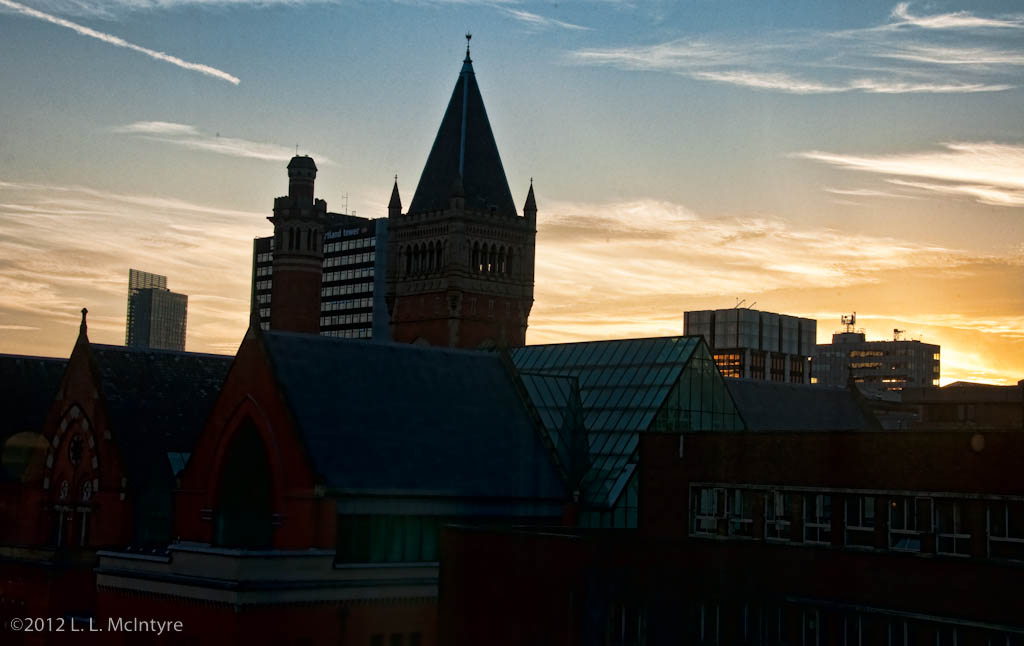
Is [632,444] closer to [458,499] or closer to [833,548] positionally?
[458,499]

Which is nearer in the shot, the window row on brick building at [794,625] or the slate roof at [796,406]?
the window row on brick building at [794,625]

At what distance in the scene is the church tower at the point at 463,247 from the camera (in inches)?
4825

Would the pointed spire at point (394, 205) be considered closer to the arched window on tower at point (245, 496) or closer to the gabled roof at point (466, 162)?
the gabled roof at point (466, 162)

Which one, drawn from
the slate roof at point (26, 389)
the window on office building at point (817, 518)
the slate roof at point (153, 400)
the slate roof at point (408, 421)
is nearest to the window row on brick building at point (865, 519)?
the window on office building at point (817, 518)

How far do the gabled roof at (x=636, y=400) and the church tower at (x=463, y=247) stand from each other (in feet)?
172

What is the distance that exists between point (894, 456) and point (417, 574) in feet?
68.5

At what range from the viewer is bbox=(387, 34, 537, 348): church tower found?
12256 centimetres

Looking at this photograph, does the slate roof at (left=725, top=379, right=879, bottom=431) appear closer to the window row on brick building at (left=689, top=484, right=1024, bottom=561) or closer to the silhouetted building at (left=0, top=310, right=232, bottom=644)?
the window row on brick building at (left=689, top=484, right=1024, bottom=561)

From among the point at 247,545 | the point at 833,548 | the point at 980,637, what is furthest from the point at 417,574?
the point at 980,637

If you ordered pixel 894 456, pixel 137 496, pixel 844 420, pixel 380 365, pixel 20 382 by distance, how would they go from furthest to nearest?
pixel 844 420 → pixel 20 382 → pixel 137 496 → pixel 380 365 → pixel 894 456

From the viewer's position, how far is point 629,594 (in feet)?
155

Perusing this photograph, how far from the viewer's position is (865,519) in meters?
44.7

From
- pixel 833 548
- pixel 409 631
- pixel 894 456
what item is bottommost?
pixel 409 631

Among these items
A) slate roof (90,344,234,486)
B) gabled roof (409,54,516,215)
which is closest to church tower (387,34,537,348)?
gabled roof (409,54,516,215)
